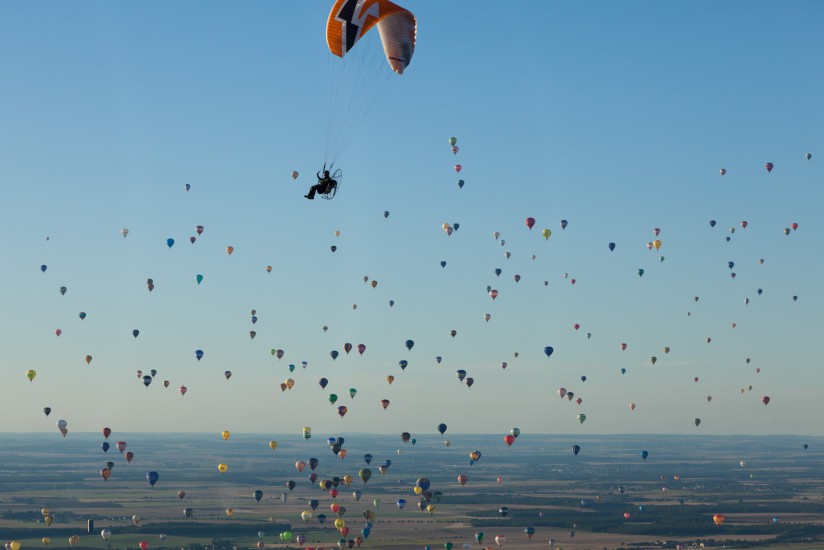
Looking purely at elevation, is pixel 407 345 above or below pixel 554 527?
above

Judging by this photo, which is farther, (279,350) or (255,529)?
(255,529)

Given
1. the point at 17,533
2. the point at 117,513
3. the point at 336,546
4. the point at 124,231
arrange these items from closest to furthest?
the point at 124,231
the point at 336,546
the point at 17,533
the point at 117,513

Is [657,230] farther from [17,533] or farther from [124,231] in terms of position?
[17,533]

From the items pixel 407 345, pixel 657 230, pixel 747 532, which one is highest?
pixel 657 230

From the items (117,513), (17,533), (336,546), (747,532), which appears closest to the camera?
(336,546)

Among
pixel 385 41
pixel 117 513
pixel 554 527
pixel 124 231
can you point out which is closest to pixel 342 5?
pixel 385 41

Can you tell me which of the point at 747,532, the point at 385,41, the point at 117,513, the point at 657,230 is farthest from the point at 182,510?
the point at 385,41

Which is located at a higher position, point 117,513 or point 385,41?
point 385,41

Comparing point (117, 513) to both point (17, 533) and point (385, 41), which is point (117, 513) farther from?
point (385, 41)

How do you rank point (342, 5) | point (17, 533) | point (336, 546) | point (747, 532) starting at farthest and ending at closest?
1. point (747, 532)
2. point (17, 533)
3. point (336, 546)
4. point (342, 5)
